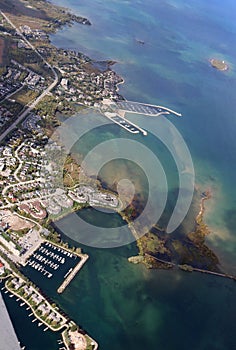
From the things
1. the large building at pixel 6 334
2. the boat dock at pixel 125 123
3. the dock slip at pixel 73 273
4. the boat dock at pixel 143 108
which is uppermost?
the boat dock at pixel 143 108

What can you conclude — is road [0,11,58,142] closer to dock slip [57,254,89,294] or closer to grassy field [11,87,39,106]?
grassy field [11,87,39,106]

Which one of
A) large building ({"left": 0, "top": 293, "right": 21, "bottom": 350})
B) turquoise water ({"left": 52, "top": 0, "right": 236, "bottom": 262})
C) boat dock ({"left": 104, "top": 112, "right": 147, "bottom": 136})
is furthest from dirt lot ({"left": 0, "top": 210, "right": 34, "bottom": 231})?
boat dock ({"left": 104, "top": 112, "right": 147, "bottom": 136})

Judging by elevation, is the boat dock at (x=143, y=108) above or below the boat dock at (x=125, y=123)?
above

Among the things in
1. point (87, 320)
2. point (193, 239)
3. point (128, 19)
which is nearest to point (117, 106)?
point (193, 239)

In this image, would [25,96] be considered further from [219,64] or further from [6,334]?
[219,64]

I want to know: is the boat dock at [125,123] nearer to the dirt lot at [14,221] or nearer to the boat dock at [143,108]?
the boat dock at [143,108]

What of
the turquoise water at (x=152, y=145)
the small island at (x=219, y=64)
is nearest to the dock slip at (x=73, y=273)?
the turquoise water at (x=152, y=145)
